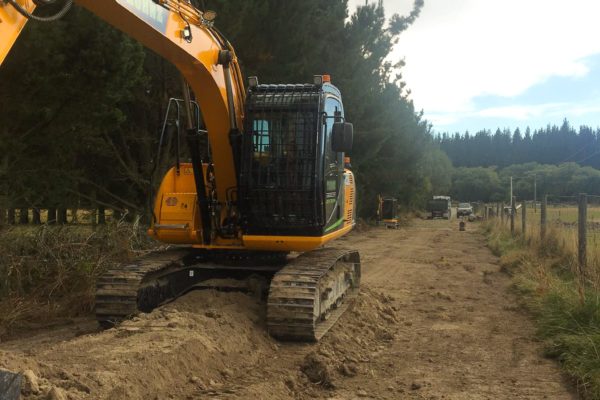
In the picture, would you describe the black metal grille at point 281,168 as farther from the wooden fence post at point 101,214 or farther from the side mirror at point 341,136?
the wooden fence post at point 101,214

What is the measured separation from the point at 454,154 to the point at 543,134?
26342 mm

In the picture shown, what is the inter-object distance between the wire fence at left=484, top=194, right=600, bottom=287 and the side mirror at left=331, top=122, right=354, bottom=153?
3.64 meters

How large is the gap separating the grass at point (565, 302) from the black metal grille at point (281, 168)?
3.01 metres

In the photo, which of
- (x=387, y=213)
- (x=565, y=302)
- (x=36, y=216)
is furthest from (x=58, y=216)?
(x=387, y=213)

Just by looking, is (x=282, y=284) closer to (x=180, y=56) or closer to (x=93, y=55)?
(x=180, y=56)

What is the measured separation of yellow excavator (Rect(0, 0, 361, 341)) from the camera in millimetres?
6281

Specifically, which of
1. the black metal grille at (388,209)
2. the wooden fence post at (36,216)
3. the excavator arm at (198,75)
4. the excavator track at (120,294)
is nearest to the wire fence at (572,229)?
the excavator arm at (198,75)

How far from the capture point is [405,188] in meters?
46.1

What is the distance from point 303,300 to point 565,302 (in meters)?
3.64

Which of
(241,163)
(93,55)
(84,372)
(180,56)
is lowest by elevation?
(84,372)

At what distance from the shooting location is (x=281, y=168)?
6.88 m

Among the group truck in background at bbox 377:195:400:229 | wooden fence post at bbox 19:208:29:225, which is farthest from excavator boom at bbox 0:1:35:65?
truck in background at bbox 377:195:400:229

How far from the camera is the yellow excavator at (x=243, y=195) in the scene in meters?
6.28

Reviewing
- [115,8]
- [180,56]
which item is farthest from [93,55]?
[115,8]
